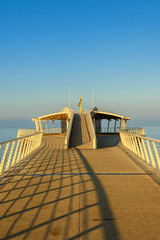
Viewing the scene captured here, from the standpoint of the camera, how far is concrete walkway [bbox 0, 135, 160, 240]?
2717 mm

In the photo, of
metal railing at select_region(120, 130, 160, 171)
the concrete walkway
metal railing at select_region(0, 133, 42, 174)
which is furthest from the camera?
metal railing at select_region(120, 130, 160, 171)

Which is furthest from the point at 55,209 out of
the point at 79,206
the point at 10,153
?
the point at 10,153

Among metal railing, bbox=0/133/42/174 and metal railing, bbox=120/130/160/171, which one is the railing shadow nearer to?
metal railing, bbox=0/133/42/174

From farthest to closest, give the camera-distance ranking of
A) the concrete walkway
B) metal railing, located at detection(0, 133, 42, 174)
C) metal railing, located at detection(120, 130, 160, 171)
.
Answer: metal railing, located at detection(120, 130, 160, 171) → metal railing, located at detection(0, 133, 42, 174) → the concrete walkway

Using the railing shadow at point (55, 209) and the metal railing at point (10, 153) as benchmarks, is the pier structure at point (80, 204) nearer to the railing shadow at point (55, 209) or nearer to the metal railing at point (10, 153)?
the railing shadow at point (55, 209)

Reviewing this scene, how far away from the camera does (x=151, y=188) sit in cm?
460

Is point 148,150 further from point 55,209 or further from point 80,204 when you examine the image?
point 55,209

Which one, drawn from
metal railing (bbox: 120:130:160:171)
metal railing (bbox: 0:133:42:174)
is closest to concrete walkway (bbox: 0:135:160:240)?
metal railing (bbox: 0:133:42:174)

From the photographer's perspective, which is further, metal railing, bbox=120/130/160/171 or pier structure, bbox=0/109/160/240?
metal railing, bbox=120/130/160/171

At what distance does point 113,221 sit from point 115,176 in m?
2.77

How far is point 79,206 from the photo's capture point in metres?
3.55

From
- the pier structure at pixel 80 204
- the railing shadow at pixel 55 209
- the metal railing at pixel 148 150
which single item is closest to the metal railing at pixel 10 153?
the pier structure at pixel 80 204

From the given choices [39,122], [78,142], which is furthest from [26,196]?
[39,122]

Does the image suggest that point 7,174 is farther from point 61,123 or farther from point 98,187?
point 61,123
